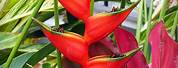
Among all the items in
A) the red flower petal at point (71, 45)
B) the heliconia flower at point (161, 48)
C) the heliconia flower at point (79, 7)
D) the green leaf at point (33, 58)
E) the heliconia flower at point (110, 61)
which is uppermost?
the heliconia flower at point (79, 7)

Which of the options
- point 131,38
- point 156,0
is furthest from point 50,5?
point 131,38

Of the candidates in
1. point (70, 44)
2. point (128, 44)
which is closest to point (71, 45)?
point (70, 44)

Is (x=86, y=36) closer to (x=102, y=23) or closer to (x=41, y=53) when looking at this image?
(x=102, y=23)

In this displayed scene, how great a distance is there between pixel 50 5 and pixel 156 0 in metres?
0.31

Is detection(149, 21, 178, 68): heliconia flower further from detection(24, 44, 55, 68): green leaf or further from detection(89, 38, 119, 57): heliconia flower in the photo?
detection(24, 44, 55, 68): green leaf

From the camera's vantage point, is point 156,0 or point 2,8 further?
point 156,0

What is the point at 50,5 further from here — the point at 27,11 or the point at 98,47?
the point at 98,47

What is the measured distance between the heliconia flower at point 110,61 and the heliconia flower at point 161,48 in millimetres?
89

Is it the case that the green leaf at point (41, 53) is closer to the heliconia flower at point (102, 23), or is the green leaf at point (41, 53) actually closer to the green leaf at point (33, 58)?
the green leaf at point (33, 58)

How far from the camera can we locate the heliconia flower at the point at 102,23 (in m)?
0.34

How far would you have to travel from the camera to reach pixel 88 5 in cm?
35

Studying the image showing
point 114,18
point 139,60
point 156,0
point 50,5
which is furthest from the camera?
point 156,0

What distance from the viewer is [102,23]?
35 cm

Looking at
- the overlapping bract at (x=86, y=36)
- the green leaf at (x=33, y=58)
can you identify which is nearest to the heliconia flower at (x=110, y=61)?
the overlapping bract at (x=86, y=36)
